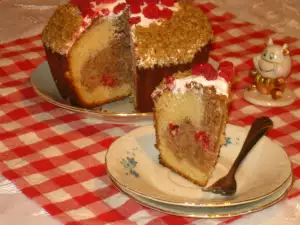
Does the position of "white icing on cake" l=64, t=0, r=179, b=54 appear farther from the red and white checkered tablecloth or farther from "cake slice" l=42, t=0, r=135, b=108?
the red and white checkered tablecloth

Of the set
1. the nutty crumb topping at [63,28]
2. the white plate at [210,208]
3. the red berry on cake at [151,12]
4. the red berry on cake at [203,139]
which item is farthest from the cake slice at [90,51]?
the white plate at [210,208]

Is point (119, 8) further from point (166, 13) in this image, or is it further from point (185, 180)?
point (185, 180)

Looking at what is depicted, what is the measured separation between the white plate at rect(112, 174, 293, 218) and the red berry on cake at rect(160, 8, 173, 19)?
65 cm

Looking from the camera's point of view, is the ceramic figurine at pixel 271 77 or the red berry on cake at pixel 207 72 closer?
the red berry on cake at pixel 207 72

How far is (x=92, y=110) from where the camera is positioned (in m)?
1.88

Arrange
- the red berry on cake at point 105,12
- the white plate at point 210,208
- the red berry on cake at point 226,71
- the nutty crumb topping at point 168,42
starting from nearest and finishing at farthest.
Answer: the white plate at point 210,208 → the red berry on cake at point 226,71 → the nutty crumb topping at point 168,42 → the red berry on cake at point 105,12

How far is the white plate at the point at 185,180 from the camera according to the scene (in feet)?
4.71

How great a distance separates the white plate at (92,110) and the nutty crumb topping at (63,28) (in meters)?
0.16

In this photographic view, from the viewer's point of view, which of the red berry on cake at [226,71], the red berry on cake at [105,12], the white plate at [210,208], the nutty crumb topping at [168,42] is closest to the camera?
the white plate at [210,208]

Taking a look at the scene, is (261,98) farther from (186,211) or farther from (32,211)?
(32,211)

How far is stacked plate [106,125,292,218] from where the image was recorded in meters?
1.41

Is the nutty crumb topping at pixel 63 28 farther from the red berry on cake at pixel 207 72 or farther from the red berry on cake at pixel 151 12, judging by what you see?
the red berry on cake at pixel 207 72

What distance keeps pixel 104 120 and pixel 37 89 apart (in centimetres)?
27

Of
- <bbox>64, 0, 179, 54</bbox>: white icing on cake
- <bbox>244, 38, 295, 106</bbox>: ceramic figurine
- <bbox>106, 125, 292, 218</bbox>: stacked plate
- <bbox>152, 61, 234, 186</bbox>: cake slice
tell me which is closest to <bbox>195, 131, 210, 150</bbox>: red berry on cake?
<bbox>152, 61, 234, 186</bbox>: cake slice
